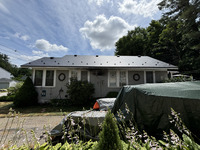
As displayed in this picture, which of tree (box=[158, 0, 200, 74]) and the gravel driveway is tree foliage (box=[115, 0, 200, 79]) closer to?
tree (box=[158, 0, 200, 74])

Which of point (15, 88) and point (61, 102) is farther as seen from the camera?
point (15, 88)

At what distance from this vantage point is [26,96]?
7.06m

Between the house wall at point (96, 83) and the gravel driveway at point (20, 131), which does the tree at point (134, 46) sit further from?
the gravel driveway at point (20, 131)

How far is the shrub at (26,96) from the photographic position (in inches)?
272

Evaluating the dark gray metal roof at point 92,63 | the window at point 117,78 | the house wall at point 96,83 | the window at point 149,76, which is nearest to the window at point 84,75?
the house wall at point 96,83

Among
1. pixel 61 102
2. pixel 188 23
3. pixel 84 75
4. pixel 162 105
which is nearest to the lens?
pixel 162 105

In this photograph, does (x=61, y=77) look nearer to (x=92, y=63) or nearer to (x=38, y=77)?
(x=38, y=77)

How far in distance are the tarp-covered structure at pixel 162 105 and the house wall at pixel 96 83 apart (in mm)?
6204

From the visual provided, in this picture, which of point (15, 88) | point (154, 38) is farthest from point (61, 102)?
point (154, 38)

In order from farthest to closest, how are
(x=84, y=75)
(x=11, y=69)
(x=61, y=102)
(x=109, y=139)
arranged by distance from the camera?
(x=11, y=69)
(x=84, y=75)
(x=61, y=102)
(x=109, y=139)

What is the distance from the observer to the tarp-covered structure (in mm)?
1835

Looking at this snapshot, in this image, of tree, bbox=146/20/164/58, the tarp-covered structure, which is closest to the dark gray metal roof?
the tarp-covered structure

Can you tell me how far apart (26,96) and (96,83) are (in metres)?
6.02

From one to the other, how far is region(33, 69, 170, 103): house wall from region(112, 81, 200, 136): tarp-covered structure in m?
6.20
